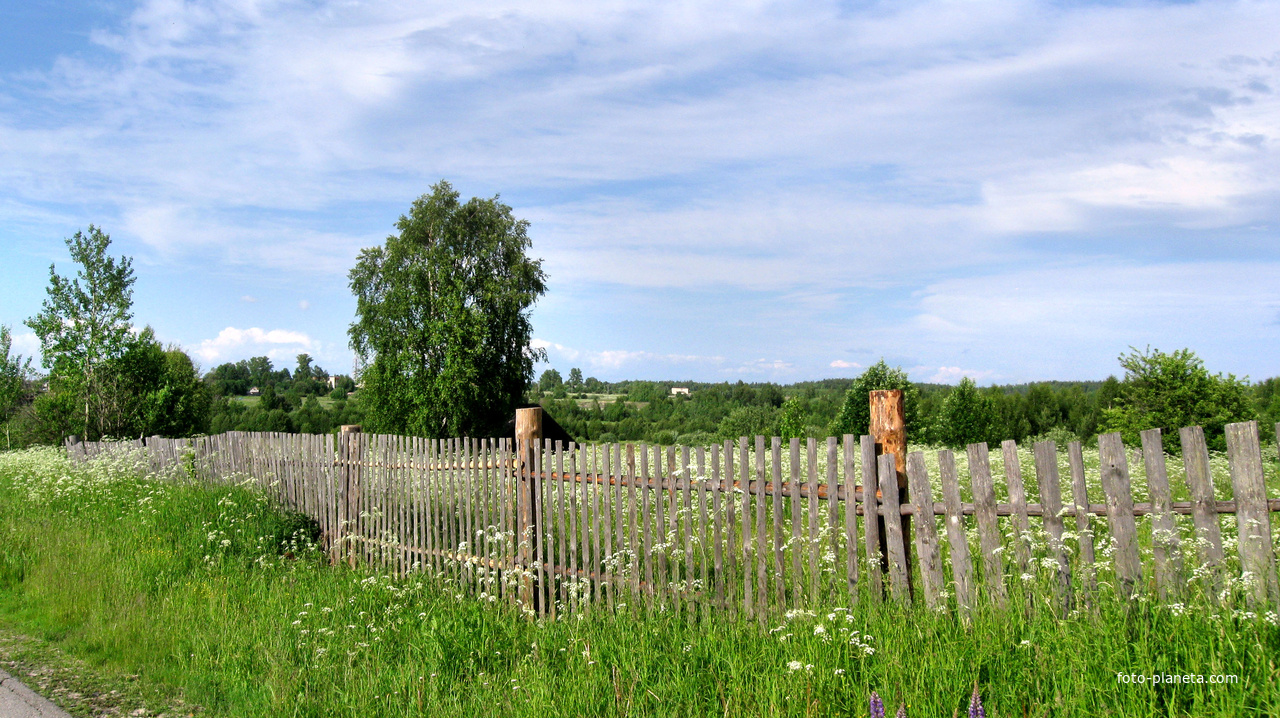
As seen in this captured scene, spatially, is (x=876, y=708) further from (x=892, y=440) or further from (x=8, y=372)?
(x=8, y=372)

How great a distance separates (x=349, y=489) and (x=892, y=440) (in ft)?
24.1

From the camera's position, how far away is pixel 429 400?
34125 millimetres

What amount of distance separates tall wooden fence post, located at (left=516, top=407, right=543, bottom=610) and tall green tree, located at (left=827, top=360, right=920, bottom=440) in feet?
88.5

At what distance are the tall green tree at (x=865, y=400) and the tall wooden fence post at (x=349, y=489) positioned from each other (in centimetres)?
2620

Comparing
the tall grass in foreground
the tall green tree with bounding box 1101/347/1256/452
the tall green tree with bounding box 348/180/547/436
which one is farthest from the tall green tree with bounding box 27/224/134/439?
the tall green tree with bounding box 1101/347/1256/452

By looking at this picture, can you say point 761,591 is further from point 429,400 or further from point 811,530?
point 429,400

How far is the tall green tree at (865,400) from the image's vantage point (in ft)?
109

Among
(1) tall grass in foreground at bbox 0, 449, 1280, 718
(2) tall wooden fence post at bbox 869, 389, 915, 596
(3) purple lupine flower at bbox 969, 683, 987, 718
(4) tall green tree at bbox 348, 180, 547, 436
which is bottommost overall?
(1) tall grass in foreground at bbox 0, 449, 1280, 718

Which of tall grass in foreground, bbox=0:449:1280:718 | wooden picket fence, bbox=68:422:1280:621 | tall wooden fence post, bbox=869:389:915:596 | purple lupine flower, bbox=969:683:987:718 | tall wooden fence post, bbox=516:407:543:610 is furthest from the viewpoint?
tall wooden fence post, bbox=516:407:543:610

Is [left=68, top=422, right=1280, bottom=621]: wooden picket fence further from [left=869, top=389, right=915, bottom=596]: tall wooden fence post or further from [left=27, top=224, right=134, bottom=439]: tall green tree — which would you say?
[left=27, top=224, right=134, bottom=439]: tall green tree

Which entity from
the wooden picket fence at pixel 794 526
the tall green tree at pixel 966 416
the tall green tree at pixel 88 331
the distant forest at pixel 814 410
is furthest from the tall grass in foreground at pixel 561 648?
the tall green tree at pixel 966 416

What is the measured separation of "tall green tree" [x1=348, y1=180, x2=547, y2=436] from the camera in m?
34.1

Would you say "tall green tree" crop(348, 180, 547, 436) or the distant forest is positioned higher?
"tall green tree" crop(348, 180, 547, 436)

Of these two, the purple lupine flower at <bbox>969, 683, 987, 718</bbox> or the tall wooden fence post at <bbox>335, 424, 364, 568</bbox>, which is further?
the tall wooden fence post at <bbox>335, 424, 364, 568</bbox>
